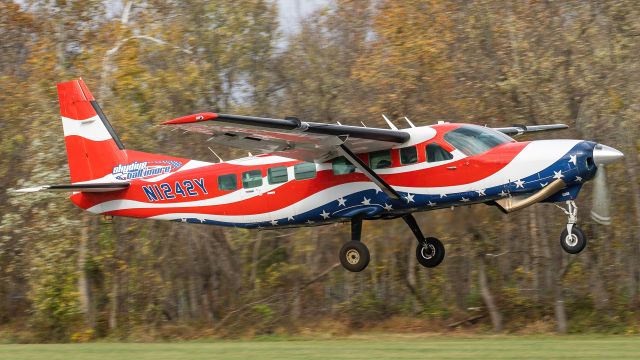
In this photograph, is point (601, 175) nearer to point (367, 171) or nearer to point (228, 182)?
point (367, 171)

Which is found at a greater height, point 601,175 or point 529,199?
point 601,175

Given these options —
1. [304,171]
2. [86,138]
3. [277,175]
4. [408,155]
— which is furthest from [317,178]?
[86,138]

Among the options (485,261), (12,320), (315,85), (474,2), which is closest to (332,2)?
(315,85)

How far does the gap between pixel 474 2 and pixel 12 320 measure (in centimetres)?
1756

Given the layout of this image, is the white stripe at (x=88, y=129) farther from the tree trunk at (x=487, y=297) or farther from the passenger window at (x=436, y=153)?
the tree trunk at (x=487, y=297)

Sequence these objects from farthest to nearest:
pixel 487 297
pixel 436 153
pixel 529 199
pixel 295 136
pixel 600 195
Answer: pixel 487 297, pixel 436 153, pixel 600 195, pixel 295 136, pixel 529 199

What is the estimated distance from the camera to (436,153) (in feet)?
61.1

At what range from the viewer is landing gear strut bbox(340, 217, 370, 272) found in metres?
19.7

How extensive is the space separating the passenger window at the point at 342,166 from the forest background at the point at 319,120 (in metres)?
5.76

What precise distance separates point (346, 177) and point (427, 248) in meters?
2.50

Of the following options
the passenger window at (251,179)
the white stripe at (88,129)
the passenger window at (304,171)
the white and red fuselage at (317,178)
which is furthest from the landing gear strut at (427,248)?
the white stripe at (88,129)

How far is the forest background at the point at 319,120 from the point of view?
25797 mm

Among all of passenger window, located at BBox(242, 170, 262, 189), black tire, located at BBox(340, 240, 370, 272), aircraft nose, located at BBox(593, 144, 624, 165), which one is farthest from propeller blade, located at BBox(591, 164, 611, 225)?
passenger window, located at BBox(242, 170, 262, 189)

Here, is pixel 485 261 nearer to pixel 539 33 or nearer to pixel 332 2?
pixel 539 33
